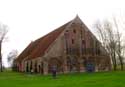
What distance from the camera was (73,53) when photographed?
2515 inches

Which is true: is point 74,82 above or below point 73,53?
below

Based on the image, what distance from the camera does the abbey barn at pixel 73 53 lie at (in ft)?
205

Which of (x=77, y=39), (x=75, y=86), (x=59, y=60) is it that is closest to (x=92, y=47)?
(x=77, y=39)

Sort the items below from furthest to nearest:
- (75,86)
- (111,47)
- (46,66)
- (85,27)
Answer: (111,47)
(85,27)
(46,66)
(75,86)

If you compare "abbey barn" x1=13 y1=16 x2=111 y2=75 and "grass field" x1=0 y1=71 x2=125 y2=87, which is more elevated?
"abbey barn" x1=13 y1=16 x2=111 y2=75

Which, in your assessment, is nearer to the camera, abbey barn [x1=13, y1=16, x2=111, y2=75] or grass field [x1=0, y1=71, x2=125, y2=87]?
grass field [x1=0, y1=71, x2=125, y2=87]

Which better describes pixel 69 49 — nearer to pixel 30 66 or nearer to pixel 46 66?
pixel 46 66

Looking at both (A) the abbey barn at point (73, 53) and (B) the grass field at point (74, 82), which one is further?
(A) the abbey barn at point (73, 53)

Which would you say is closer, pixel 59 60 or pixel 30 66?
pixel 59 60

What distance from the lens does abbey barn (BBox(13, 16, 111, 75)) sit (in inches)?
2456

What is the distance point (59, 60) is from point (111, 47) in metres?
14.5

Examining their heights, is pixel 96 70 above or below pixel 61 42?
below

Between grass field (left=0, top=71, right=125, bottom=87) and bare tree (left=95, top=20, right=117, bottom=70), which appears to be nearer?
grass field (left=0, top=71, right=125, bottom=87)

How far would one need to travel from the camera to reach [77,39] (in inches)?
2574
